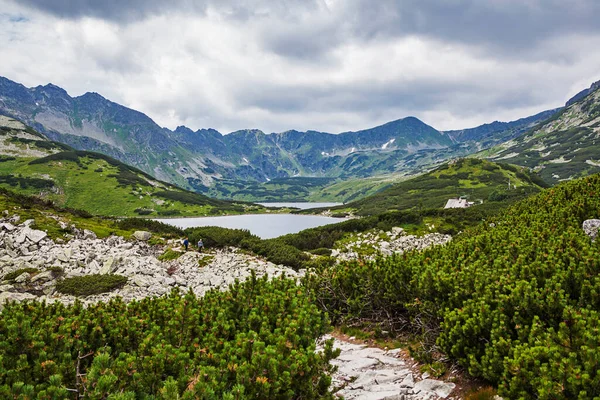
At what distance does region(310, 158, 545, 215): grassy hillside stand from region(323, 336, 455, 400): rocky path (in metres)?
111

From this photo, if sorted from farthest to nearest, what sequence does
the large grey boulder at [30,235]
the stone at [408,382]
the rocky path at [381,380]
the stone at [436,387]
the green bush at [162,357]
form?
the large grey boulder at [30,235]
the stone at [408,382]
the rocky path at [381,380]
the stone at [436,387]
the green bush at [162,357]

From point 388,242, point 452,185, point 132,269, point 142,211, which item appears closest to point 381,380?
point 132,269

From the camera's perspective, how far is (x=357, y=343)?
11602 mm

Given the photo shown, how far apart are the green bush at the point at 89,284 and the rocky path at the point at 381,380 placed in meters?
15.5

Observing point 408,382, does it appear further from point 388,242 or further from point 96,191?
point 96,191

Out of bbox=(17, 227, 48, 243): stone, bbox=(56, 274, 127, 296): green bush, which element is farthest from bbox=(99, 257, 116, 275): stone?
bbox=(17, 227, 48, 243): stone

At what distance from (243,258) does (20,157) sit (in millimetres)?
214350

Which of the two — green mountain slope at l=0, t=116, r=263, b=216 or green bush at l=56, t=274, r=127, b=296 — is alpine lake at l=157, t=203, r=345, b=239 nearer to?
green mountain slope at l=0, t=116, r=263, b=216

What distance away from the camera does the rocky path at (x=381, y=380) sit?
6.90m

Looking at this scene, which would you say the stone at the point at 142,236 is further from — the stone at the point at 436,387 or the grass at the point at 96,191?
the grass at the point at 96,191

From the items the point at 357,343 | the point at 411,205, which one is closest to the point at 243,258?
the point at 357,343

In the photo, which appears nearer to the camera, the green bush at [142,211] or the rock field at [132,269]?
the rock field at [132,269]

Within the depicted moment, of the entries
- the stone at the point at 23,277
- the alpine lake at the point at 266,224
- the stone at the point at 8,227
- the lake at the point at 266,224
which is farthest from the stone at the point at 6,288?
the lake at the point at 266,224

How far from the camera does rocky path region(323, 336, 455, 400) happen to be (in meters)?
6.90
